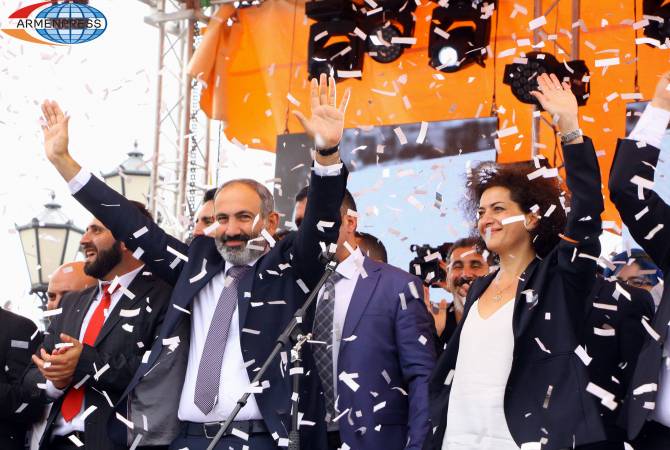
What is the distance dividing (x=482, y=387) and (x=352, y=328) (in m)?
0.90

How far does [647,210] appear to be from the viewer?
128 inches

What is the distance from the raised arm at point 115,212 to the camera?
424cm

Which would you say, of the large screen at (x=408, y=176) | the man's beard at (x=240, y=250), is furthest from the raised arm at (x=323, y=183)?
the large screen at (x=408, y=176)

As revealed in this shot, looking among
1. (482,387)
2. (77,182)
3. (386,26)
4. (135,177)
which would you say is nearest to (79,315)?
(77,182)

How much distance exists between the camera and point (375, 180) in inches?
334

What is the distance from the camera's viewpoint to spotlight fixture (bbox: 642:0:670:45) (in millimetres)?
7016

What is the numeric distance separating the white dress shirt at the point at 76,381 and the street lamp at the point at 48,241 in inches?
122

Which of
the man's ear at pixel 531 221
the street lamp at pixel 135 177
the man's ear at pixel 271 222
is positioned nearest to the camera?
the man's ear at pixel 531 221

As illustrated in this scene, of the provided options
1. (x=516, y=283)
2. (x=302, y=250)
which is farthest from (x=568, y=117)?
(x=302, y=250)

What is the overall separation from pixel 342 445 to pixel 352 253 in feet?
2.93

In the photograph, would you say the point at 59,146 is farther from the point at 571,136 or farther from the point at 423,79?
the point at 423,79

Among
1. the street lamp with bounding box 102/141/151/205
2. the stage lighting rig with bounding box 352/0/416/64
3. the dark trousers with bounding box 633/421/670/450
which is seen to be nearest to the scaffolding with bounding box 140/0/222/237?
the street lamp with bounding box 102/141/151/205

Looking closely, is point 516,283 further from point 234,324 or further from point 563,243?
point 234,324

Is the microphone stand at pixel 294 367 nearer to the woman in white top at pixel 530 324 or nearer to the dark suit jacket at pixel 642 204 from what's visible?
the woman in white top at pixel 530 324
